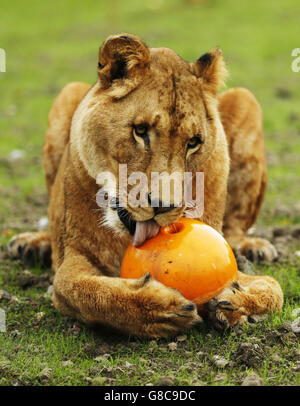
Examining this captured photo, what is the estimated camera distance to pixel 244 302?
407cm

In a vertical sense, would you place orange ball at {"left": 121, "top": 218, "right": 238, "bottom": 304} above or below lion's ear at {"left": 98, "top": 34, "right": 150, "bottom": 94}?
below

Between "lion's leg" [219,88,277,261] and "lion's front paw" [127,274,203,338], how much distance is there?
1.87 metres

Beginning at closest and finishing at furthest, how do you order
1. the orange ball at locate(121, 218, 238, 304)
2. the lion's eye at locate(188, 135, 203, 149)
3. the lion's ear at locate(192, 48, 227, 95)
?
the orange ball at locate(121, 218, 238, 304) → the lion's eye at locate(188, 135, 203, 149) → the lion's ear at locate(192, 48, 227, 95)

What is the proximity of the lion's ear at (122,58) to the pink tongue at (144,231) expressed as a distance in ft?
2.96

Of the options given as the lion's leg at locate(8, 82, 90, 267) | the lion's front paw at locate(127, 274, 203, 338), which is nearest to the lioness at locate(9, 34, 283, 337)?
the lion's front paw at locate(127, 274, 203, 338)

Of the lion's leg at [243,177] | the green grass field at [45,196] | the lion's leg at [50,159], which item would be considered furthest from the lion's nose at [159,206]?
the lion's leg at [50,159]

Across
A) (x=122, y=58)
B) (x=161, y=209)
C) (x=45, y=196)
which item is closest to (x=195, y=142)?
(x=161, y=209)

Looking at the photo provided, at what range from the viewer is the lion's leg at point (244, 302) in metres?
3.94

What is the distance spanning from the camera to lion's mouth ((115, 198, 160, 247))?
12.9ft

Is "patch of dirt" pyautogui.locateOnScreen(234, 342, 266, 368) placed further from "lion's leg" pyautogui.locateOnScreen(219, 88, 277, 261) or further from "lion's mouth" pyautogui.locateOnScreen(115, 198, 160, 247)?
"lion's leg" pyautogui.locateOnScreen(219, 88, 277, 261)

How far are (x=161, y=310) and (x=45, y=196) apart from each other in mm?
4479

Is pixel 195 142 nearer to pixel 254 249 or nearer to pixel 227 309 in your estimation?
pixel 227 309

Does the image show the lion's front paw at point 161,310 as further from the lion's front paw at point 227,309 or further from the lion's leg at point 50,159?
the lion's leg at point 50,159

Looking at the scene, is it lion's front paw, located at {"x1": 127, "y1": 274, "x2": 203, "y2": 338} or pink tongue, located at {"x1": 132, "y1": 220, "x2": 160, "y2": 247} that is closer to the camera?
lion's front paw, located at {"x1": 127, "y1": 274, "x2": 203, "y2": 338}
